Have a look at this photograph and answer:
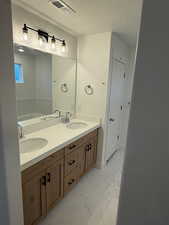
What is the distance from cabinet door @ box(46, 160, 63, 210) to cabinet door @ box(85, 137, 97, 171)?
662 millimetres

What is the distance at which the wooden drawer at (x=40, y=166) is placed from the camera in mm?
1224

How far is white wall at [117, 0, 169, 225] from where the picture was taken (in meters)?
0.44

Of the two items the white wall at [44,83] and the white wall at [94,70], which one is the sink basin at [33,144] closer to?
the white wall at [44,83]

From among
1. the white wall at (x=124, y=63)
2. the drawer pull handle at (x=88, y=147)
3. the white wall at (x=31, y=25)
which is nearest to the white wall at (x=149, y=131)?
the white wall at (x=124, y=63)

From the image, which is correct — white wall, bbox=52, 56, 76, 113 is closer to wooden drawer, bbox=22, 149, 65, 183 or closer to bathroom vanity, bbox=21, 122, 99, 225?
bathroom vanity, bbox=21, 122, 99, 225

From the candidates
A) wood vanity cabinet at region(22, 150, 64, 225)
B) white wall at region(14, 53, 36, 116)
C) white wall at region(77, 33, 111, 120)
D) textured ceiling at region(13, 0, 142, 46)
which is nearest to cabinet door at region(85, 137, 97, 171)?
white wall at region(77, 33, 111, 120)

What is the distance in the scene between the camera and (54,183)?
1601mm

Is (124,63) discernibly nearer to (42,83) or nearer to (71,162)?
(42,83)

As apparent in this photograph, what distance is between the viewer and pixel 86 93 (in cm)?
253

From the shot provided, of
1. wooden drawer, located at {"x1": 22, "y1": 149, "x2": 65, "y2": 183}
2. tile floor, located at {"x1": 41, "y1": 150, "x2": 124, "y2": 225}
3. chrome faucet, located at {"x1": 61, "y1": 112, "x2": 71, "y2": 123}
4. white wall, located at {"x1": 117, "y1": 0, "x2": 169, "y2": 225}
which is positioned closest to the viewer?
white wall, located at {"x1": 117, "y1": 0, "x2": 169, "y2": 225}

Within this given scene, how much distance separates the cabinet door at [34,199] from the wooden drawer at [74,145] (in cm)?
42

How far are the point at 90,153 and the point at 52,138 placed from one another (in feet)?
2.97

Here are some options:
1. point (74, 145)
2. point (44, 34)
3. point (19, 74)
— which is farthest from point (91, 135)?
point (44, 34)

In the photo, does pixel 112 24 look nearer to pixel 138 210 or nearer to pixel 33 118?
pixel 33 118
